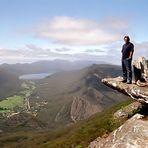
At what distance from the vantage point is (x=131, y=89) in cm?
3759

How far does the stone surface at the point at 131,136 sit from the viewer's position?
2969 cm

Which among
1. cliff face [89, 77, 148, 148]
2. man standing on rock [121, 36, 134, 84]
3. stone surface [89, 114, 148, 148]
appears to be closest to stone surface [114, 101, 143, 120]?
cliff face [89, 77, 148, 148]

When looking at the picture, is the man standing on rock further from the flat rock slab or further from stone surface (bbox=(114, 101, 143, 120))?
stone surface (bbox=(114, 101, 143, 120))

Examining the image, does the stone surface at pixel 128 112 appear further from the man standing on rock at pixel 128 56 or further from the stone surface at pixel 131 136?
the stone surface at pixel 131 136

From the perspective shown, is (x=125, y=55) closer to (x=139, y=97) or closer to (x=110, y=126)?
(x=139, y=97)

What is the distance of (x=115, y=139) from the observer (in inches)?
1255

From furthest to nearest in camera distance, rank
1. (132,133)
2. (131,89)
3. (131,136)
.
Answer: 1. (131,89)
2. (132,133)
3. (131,136)

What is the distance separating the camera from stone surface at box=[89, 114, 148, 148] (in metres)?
29.7

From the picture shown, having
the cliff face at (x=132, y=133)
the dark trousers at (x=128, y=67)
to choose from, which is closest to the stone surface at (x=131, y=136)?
the cliff face at (x=132, y=133)

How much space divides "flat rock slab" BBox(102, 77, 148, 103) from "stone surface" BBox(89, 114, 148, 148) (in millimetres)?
2374

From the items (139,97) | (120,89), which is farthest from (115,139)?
(120,89)

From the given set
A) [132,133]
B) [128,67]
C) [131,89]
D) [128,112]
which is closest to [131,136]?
[132,133]

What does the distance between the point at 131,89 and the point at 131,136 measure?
828 centimetres

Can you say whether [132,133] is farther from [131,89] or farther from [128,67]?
[128,67]
